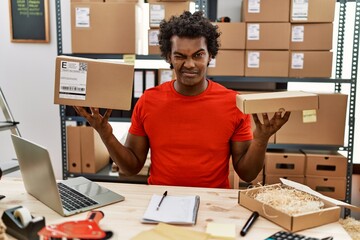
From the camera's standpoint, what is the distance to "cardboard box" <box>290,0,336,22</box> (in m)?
2.33

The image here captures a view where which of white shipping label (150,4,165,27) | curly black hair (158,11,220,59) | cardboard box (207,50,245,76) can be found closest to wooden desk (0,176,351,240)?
curly black hair (158,11,220,59)

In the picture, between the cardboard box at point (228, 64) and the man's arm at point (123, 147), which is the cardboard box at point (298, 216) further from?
the cardboard box at point (228, 64)

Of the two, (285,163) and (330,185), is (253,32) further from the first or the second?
(330,185)

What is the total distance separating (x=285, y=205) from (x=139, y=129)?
81cm

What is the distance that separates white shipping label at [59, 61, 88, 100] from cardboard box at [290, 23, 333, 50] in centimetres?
153

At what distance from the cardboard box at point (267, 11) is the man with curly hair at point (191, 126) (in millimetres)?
756

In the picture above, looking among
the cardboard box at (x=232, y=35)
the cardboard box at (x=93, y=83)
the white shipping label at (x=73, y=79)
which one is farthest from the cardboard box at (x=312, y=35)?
the white shipping label at (x=73, y=79)

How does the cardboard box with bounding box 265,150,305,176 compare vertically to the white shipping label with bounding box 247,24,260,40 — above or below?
below

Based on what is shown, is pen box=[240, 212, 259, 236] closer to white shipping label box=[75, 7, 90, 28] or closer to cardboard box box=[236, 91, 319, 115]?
cardboard box box=[236, 91, 319, 115]

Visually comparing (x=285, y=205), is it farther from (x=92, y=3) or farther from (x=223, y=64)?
(x=92, y=3)

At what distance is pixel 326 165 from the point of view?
97.8 inches

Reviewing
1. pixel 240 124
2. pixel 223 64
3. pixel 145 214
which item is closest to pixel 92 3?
pixel 223 64

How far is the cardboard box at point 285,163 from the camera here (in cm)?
248

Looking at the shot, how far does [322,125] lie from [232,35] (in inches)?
32.5
